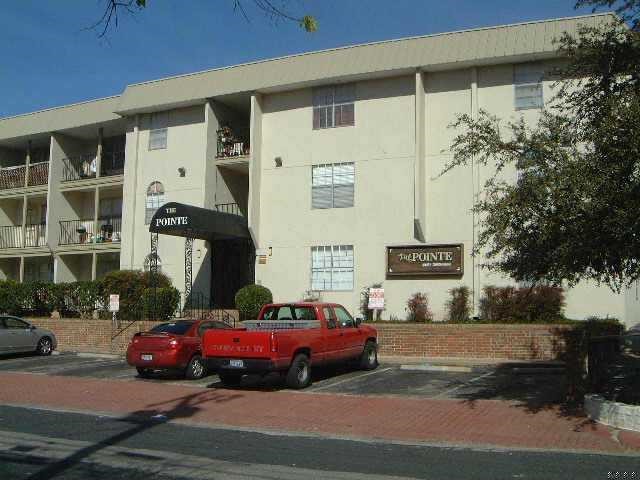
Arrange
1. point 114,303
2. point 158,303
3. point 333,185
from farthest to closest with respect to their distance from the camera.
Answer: point 333,185
point 158,303
point 114,303

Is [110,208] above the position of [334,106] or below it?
below

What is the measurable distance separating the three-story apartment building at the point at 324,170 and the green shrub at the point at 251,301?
128 centimetres

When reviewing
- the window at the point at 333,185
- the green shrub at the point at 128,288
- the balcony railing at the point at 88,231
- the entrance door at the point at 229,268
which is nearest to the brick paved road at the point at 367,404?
the green shrub at the point at 128,288

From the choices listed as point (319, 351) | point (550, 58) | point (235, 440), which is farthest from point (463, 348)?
point (235, 440)

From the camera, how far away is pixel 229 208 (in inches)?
1046

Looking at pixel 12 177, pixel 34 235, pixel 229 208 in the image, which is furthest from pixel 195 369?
pixel 12 177

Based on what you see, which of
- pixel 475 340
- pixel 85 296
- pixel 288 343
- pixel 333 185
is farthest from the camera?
pixel 85 296

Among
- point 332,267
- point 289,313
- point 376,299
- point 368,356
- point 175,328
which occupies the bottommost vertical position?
point 368,356

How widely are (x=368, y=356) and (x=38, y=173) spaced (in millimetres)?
21609

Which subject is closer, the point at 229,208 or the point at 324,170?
the point at 324,170

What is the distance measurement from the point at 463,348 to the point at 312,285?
6.43 meters

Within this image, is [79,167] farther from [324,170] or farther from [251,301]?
[251,301]

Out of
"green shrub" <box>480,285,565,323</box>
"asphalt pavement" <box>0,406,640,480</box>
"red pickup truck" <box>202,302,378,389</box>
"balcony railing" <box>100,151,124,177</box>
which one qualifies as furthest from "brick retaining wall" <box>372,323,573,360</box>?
"balcony railing" <box>100,151,124,177</box>

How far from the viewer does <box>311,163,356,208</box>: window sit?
23.3 m
